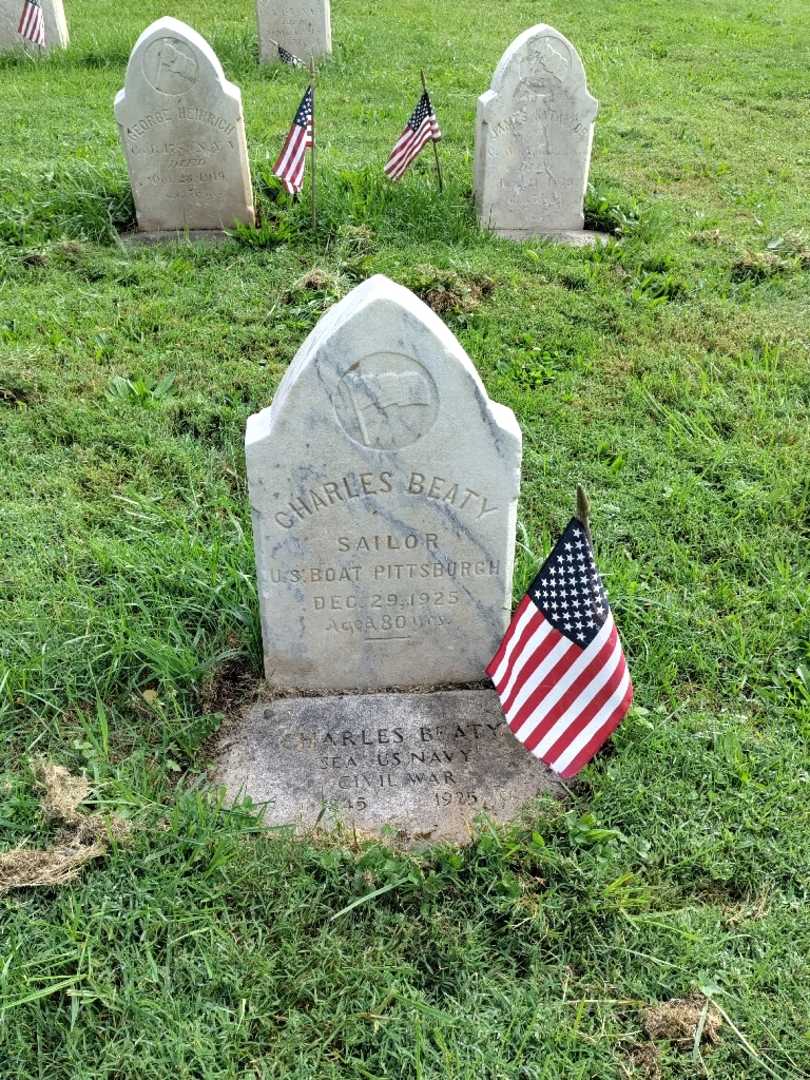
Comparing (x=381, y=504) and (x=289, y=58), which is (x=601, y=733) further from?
(x=289, y=58)

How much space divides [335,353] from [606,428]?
2.38m

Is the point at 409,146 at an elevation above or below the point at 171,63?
below

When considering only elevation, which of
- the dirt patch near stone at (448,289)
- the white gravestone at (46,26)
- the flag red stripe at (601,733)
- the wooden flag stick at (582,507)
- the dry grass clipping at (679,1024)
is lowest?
the dry grass clipping at (679,1024)

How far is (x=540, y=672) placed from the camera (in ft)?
8.82

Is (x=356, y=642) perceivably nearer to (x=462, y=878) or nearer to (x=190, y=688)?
(x=190, y=688)

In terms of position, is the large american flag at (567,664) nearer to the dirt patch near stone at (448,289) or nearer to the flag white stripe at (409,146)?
the dirt patch near stone at (448,289)

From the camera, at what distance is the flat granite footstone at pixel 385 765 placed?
9.20 feet

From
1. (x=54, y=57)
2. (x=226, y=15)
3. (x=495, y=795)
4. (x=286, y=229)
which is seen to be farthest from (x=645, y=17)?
(x=495, y=795)

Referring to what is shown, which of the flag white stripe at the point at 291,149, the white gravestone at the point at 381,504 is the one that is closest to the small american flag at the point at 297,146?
the flag white stripe at the point at 291,149

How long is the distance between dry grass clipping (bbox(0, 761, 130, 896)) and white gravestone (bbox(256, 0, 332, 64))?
9.57 meters

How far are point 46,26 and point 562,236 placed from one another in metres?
7.19

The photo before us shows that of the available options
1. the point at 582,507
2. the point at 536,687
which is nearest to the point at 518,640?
the point at 536,687

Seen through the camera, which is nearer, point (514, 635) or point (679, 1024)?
point (679, 1024)

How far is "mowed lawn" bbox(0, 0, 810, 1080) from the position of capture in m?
2.35
